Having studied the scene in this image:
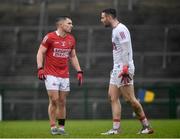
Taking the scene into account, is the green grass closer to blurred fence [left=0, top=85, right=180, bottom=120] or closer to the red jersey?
the red jersey

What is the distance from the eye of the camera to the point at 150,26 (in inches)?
1224

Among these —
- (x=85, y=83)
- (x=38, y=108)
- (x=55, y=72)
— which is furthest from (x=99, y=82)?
(x=55, y=72)

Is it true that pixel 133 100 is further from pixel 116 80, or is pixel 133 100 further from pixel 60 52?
pixel 60 52

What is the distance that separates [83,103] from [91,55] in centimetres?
375

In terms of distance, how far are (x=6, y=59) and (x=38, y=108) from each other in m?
3.85

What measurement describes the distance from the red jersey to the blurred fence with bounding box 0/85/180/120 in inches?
478

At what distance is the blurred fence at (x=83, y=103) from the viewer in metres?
25.8

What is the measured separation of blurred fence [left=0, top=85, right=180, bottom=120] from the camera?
84.5ft

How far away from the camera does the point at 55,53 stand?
44.8 ft

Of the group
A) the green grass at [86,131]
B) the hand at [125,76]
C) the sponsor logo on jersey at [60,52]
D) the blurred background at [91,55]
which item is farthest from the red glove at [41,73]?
the blurred background at [91,55]

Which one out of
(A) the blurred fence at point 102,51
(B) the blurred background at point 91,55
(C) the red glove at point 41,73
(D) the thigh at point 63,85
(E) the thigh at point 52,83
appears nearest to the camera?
(C) the red glove at point 41,73

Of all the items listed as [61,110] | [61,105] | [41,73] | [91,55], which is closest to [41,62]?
[41,73]

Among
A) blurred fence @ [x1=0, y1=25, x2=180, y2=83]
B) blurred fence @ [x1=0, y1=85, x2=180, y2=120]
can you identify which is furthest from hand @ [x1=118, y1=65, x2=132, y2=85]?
blurred fence @ [x1=0, y1=25, x2=180, y2=83]

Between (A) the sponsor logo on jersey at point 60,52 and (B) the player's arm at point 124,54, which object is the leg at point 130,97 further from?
(A) the sponsor logo on jersey at point 60,52
